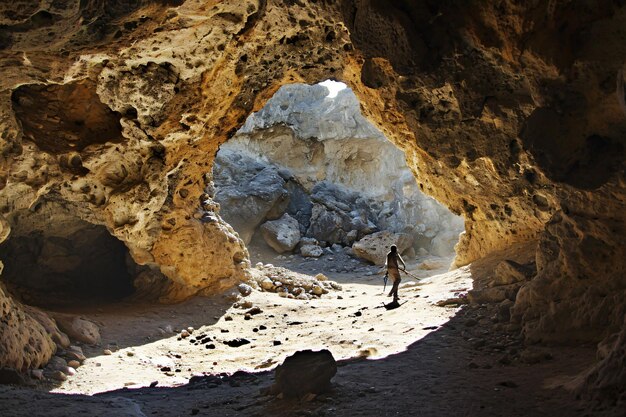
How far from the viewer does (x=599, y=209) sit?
3992mm

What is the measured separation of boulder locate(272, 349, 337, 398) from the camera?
3.83 m

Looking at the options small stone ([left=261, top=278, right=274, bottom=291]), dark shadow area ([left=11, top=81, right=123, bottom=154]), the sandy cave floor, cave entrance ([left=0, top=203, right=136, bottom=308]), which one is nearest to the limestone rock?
the sandy cave floor

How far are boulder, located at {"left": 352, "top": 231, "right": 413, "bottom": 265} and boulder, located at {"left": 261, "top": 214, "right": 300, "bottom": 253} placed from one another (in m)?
2.24

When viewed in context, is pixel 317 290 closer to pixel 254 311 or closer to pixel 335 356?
pixel 254 311

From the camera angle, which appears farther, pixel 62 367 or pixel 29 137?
pixel 29 137

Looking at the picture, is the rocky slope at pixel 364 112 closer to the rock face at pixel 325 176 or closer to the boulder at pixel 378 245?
the boulder at pixel 378 245

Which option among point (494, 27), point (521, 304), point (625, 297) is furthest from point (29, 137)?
point (625, 297)

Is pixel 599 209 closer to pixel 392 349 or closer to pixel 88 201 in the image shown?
pixel 392 349

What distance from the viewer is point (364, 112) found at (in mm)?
9055

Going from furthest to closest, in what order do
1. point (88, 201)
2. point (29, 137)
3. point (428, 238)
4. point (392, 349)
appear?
point (428, 238) < point (88, 201) < point (29, 137) < point (392, 349)

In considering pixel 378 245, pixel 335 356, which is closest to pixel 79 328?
pixel 335 356

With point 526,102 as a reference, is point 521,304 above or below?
below

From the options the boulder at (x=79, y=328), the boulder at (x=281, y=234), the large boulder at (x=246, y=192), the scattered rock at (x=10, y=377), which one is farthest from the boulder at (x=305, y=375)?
the large boulder at (x=246, y=192)

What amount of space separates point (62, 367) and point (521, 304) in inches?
198
